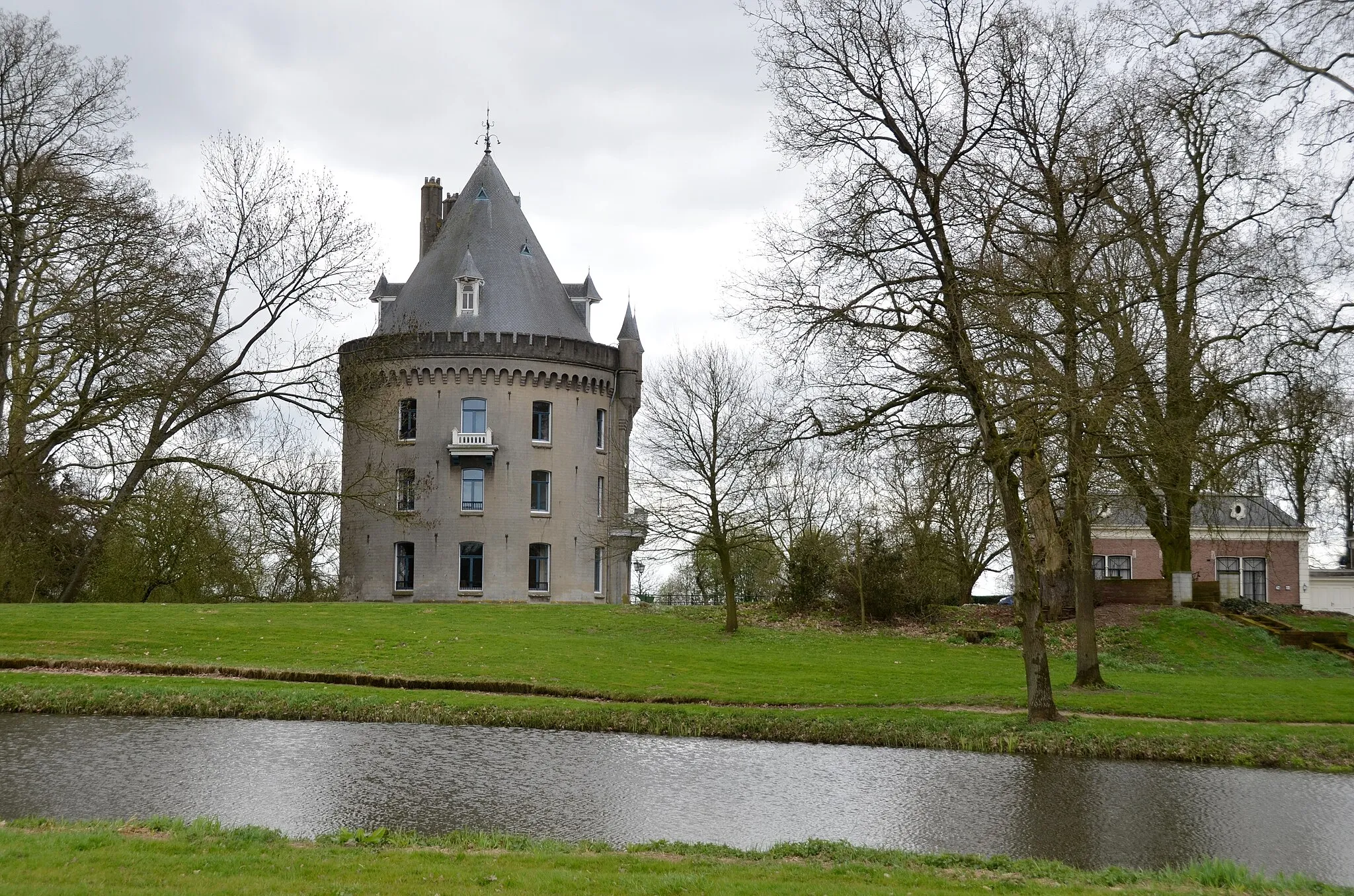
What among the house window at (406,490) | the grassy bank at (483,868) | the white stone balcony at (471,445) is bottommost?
the grassy bank at (483,868)

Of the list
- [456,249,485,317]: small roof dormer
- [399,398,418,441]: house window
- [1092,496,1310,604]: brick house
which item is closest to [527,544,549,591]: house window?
[399,398,418,441]: house window

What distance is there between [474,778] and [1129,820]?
7.56m

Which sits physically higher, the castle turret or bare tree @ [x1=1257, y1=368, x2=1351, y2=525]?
the castle turret

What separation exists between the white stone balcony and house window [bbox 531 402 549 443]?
1988 millimetres

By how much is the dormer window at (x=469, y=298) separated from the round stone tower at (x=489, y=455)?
60mm

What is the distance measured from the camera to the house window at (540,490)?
49844 millimetres

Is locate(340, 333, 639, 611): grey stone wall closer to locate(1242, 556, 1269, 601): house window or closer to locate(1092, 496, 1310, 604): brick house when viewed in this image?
locate(1092, 496, 1310, 604): brick house

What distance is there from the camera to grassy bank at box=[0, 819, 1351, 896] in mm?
8922

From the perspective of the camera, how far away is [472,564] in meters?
49.0

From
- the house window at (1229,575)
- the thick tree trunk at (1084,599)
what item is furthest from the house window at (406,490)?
the house window at (1229,575)

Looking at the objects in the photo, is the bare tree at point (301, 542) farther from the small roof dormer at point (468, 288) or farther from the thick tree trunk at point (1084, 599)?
the thick tree trunk at point (1084, 599)

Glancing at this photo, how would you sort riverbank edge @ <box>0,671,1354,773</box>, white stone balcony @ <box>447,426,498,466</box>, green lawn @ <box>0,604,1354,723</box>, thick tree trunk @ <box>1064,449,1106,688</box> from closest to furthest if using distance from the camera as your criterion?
riverbank edge @ <box>0,671,1354,773</box>, green lawn @ <box>0,604,1354,723</box>, thick tree trunk @ <box>1064,449,1106,688</box>, white stone balcony @ <box>447,426,498,466</box>

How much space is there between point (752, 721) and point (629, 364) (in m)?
34.0

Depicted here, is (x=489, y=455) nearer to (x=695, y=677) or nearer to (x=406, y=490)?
(x=406, y=490)
